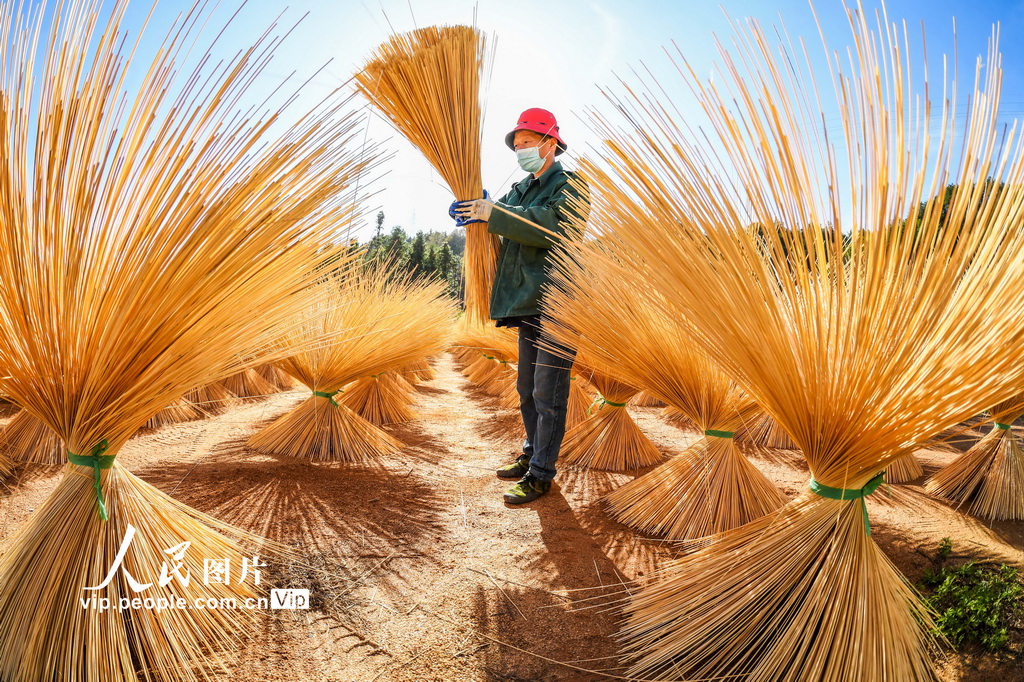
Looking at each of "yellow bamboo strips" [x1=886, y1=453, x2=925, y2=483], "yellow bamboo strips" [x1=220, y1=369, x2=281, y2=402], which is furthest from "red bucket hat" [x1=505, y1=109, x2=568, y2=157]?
"yellow bamboo strips" [x1=220, y1=369, x2=281, y2=402]

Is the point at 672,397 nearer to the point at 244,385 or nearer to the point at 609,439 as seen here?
the point at 609,439

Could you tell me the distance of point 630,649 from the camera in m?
1.24

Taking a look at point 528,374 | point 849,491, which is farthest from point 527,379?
point 849,491

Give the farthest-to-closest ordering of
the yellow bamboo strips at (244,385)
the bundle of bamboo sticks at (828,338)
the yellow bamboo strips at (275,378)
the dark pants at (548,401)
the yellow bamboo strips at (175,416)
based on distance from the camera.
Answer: the yellow bamboo strips at (275,378), the yellow bamboo strips at (244,385), the yellow bamboo strips at (175,416), the dark pants at (548,401), the bundle of bamboo sticks at (828,338)

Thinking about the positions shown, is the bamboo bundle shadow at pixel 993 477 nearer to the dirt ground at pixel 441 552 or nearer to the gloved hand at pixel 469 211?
the dirt ground at pixel 441 552

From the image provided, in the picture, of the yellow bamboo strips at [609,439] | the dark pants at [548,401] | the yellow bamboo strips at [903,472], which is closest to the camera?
the dark pants at [548,401]

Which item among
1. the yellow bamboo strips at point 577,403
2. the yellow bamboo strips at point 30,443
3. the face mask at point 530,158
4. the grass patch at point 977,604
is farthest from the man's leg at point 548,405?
the yellow bamboo strips at point 30,443

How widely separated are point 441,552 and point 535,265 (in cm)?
122

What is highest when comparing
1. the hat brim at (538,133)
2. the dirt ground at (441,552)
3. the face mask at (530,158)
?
the hat brim at (538,133)

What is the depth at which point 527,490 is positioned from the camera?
2.23 metres

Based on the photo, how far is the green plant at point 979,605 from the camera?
50.2 inches

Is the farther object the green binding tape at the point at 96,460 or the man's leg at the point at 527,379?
the man's leg at the point at 527,379

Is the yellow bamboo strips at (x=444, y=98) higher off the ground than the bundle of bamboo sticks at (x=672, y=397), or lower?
higher

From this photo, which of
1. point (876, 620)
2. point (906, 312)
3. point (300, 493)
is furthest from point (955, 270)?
point (300, 493)
